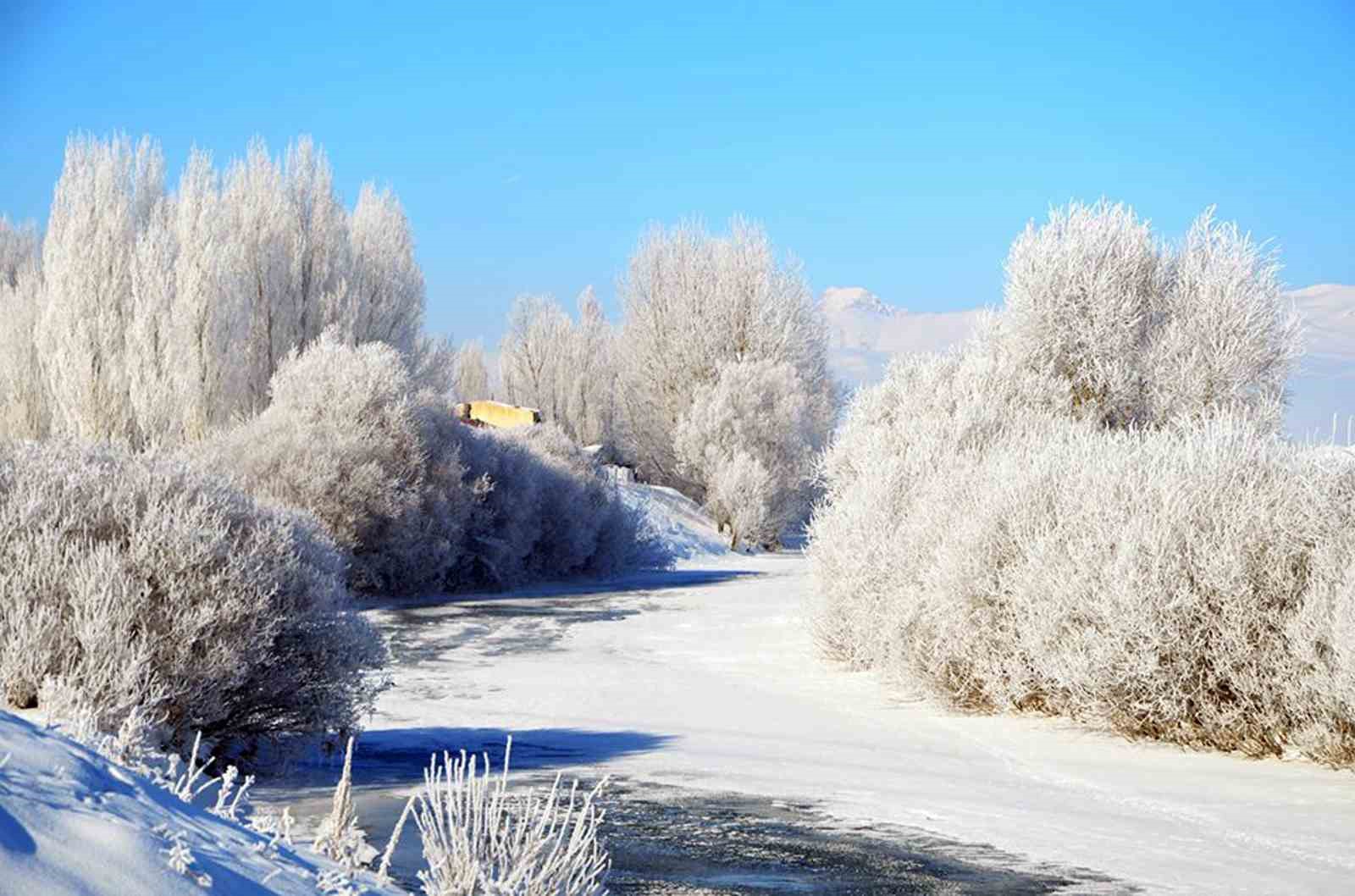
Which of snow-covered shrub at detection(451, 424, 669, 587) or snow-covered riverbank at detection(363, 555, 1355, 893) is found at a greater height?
snow-covered shrub at detection(451, 424, 669, 587)

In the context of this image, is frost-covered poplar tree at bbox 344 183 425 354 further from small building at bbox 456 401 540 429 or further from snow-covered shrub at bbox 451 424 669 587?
snow-covered shrub at bbox 451 424 669 587

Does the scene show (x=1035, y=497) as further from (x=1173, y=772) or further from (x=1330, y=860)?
(x=1330, y=860)

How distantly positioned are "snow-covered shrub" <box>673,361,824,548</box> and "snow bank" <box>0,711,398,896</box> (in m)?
33.8

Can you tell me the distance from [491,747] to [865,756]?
2450 mm

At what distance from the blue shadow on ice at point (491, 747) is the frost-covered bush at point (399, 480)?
10369 millimetres

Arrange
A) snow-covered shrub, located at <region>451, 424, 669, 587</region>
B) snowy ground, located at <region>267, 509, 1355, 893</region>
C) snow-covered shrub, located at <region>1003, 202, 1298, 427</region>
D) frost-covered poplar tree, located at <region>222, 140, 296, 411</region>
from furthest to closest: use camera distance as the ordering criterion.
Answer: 1. frost-covered poplar tree, located at <region>222, 140, 296, 411</region>
2. snow-covered shrub, located at <region>451, 424, 669, 587</region>
3. snow-covered shrub, located at <region>1003, 202, 1298, 427</region>
4. snowy ground, located at <region>267, 509, 1355, 893</region>

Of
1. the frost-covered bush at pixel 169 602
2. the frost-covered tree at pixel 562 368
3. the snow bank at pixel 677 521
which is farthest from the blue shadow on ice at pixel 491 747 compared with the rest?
the frost-covered tree at pixel 562 368

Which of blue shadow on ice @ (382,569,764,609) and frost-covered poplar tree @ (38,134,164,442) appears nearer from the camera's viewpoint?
blue shadow on ice @ (382,569,764,609)

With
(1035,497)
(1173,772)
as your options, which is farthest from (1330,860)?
(1035,497)

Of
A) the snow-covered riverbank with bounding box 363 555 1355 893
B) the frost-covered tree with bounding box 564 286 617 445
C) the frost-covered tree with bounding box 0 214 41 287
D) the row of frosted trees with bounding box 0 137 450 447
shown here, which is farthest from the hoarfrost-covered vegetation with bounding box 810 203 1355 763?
the frost-covered tree with bounding box 0 214 41 287

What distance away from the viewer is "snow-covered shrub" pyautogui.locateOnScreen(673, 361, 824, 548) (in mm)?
37688

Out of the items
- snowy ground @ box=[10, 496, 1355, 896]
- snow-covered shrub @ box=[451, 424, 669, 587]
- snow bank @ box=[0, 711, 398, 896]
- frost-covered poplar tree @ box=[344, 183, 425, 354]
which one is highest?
frost-covered poplar tree @ box=[344, 183, 425, 354]

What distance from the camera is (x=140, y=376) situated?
28016 millimetres

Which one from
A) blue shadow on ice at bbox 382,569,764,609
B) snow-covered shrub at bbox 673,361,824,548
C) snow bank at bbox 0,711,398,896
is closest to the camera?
snow bank at bbox 0,711,398,896
